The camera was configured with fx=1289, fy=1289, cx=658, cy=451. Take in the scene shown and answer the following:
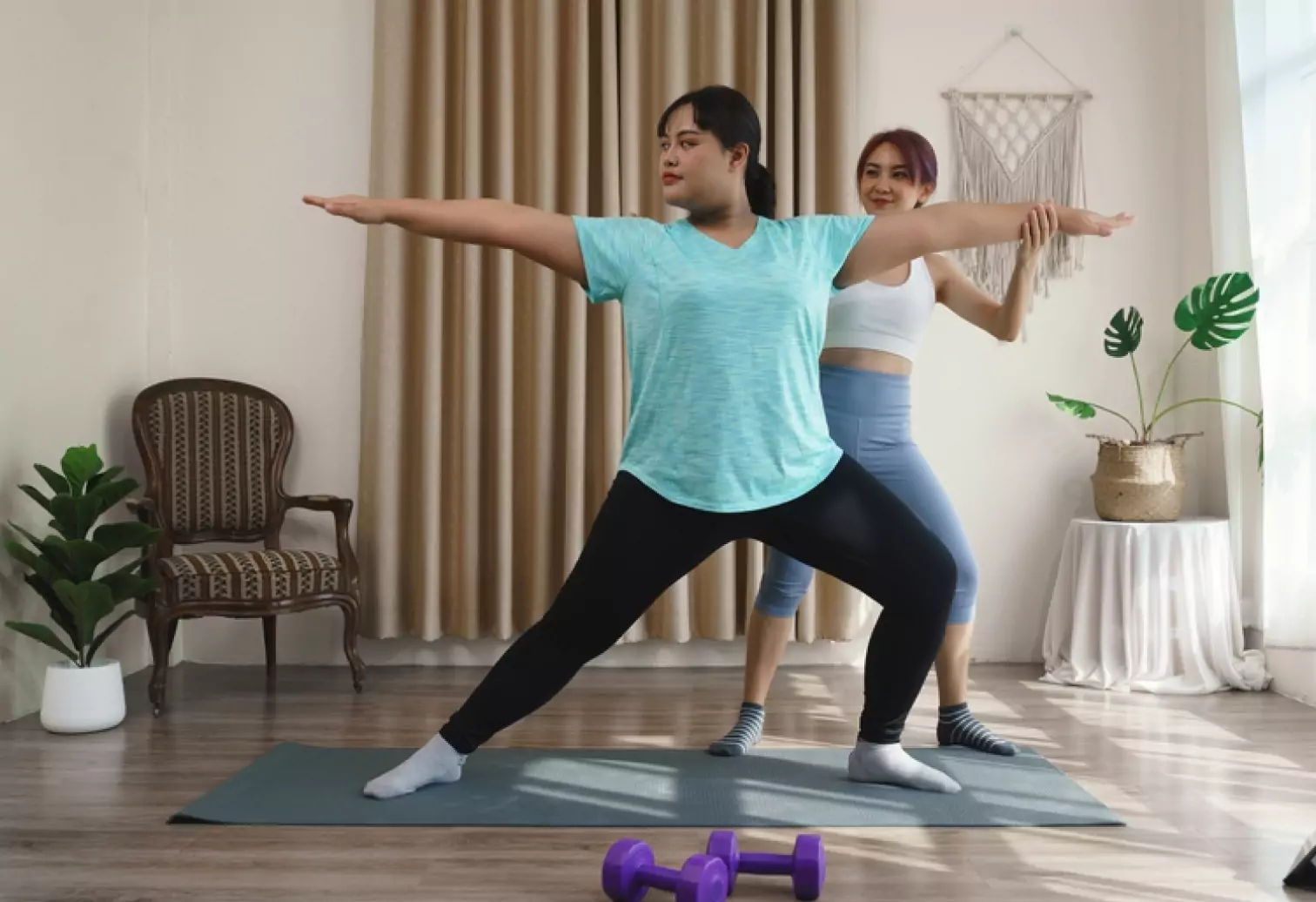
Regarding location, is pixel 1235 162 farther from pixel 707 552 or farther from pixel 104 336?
pixel 104 336

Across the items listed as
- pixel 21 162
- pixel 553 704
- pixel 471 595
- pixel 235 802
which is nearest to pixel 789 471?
pixel 235 802

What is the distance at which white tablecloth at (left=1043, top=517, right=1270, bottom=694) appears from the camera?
3.79 metres

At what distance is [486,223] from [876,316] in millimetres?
1011

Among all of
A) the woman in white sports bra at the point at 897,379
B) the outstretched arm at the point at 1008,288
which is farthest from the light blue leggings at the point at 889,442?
the outstretched arm at the point at 1008,288

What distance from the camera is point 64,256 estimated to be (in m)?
3.71

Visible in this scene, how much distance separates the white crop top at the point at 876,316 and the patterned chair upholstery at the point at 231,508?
177cm

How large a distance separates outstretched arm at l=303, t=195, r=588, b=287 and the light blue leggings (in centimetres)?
79

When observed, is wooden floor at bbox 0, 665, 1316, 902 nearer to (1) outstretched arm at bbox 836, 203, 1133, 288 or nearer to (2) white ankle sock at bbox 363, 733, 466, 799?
(2) white ankle sock at bbox 363, 733, 466, 799

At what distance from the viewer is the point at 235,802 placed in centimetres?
249

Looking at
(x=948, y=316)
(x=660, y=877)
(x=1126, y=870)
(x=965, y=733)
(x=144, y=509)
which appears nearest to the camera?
(x=660, y=877)

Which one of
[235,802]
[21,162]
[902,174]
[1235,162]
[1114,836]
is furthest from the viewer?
[1235,162]

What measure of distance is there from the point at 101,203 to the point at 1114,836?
132 inches

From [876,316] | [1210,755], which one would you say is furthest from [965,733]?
[876,316]

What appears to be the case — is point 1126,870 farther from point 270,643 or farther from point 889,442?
point 270,643
